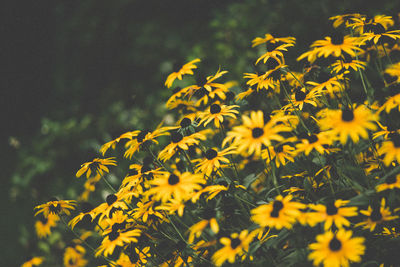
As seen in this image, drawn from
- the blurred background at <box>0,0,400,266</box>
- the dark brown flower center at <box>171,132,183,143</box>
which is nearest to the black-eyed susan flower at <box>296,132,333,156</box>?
the dark brown flower center at <box>171,132,183,143</box>

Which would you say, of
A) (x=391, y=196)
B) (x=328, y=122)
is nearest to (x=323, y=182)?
(x=391, y=196)

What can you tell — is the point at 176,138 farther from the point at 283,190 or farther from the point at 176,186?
the point at 283,190

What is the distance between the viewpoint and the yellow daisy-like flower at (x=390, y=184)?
1.71m

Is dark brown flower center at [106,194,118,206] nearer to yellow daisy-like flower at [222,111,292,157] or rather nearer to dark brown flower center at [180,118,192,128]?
dark brown flower center at [180,118,192,128]

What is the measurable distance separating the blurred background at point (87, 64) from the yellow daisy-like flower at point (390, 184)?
3.02 meters

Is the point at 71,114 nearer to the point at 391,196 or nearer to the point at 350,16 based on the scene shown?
the point at 350,16

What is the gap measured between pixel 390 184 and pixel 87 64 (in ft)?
21.0

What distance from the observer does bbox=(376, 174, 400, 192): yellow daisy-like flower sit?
1706 mm

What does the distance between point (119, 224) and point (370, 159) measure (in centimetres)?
152

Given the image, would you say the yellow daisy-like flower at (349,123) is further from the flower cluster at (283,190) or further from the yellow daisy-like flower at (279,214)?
the yellow daisy-like flower at (279,214)

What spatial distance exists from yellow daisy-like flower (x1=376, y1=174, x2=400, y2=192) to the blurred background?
9.89 ft

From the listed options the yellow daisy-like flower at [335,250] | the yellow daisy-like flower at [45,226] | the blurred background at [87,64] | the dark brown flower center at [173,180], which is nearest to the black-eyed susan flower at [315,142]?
the yellow daisy-like flower at [335,250]

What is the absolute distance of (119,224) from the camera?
2.03m

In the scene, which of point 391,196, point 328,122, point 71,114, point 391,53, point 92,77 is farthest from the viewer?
point 92,77
